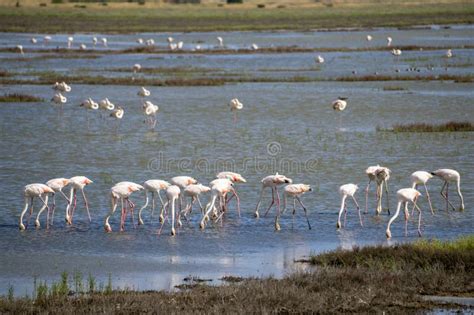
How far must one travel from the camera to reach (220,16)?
307ft

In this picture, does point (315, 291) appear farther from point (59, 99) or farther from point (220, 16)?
point (220, 16)

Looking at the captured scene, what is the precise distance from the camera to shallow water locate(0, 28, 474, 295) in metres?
13.9

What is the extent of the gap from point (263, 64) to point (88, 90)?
13.1 metres

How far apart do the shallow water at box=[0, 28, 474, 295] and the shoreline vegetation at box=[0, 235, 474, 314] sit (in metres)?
0.80

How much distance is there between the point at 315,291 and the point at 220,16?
→ 83615 mm

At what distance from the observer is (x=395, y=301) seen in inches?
424

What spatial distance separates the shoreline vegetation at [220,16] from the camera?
81.8 metres

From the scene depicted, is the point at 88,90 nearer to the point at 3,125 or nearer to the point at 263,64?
the point at 3,125

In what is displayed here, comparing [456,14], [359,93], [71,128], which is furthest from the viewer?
[456,14]

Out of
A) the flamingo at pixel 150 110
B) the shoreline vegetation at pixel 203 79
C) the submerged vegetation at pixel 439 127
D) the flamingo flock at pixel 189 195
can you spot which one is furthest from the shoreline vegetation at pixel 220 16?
the flamingo flock at pixel 189 195

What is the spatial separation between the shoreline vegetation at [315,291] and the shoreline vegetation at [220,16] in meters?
66.9

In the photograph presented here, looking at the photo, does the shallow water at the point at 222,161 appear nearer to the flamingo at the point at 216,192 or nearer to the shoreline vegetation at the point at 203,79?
the flamingo at the point at 216,192

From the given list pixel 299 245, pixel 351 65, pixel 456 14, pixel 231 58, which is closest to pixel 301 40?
pixel 231 58

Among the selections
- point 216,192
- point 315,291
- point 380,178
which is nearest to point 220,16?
point 380,178
